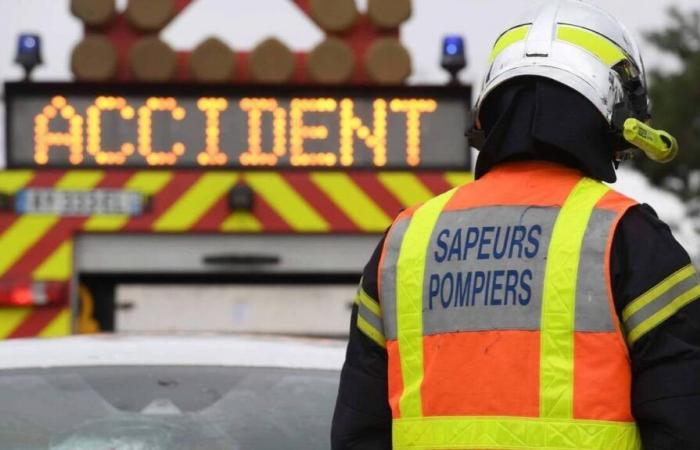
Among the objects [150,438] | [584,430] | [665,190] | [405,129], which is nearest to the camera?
[584,430]

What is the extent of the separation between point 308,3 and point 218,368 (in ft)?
12.2

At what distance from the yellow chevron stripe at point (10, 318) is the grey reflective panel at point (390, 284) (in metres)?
4.51

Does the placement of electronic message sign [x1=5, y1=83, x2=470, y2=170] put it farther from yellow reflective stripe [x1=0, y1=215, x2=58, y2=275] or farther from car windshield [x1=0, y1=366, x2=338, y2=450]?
car windshield [x1=0, y1=366, x2=338, y2=450]

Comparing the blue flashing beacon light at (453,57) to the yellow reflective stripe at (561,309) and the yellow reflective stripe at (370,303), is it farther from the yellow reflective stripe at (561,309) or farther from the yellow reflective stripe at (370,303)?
the yellow reflective stripe at (561,309)

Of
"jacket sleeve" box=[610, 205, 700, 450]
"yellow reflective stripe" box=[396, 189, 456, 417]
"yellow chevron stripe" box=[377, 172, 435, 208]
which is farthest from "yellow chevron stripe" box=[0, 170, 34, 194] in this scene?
"jacket sleeve" box=[610, 205, 700, 450]

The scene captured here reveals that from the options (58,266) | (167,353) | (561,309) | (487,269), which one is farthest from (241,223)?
(561,309)

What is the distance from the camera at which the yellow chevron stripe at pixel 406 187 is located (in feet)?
25.7

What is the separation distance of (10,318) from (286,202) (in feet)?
3.68

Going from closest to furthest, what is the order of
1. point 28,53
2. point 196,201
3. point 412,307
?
point 412,307 → point 196,201 → point 28,53

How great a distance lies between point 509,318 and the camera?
344 cm

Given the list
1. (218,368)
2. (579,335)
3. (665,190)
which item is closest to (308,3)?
(218,368)

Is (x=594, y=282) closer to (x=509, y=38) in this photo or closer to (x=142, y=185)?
(x=509, y=38)

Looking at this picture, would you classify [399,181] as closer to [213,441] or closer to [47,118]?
[47,118]

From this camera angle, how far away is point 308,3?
8211 mm
